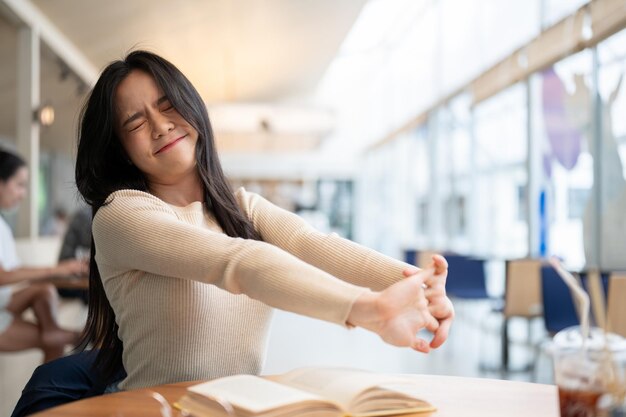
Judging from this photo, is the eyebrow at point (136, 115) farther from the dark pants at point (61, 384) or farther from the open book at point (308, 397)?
the open book at point (308, 397)

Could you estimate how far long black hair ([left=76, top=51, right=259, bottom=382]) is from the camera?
155 centimetres

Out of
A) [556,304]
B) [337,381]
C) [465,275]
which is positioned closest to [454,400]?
[337,381]

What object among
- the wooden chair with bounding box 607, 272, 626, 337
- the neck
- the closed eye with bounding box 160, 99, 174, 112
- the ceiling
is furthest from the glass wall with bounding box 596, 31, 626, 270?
the closed eye with bounding box 160, 99, 174, 112

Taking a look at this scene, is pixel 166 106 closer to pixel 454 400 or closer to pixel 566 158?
pixel 454 400

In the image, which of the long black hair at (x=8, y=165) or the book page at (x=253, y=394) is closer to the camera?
the book page at (x=253, y=394)

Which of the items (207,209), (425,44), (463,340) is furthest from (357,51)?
(207,209)

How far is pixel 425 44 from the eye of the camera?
10.9 m

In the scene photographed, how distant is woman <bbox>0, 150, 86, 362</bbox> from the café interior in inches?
12.6

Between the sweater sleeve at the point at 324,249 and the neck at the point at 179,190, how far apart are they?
0.37 ft

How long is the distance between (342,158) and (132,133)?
17.1 meters

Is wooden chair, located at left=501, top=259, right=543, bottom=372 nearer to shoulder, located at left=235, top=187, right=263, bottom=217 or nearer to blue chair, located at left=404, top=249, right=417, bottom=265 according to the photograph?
blue chair, located at left=404, top=249, right=417, bottom=265

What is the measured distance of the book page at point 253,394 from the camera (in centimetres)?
104

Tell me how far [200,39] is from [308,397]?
880cm

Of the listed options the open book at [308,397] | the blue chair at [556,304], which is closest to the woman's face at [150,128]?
the open book at [308,397]
